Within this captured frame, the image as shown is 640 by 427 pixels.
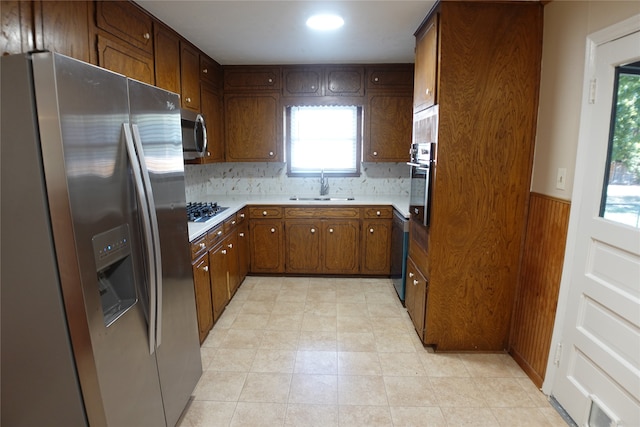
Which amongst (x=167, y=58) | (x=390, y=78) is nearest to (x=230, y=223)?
(x=167, y=58)

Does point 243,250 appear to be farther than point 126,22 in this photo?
Yes

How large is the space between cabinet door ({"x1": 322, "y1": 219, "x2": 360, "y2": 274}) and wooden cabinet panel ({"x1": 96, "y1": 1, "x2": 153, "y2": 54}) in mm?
2330

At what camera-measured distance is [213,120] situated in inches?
146

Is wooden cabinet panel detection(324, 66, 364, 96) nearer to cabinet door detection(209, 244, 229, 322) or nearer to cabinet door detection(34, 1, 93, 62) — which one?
cabinet door detection(209, 244, 229, 322)

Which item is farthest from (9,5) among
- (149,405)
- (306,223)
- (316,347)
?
(306,223)

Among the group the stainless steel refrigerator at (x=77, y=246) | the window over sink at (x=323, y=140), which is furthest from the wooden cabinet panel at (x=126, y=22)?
the window over sink at (x=323, y=140)

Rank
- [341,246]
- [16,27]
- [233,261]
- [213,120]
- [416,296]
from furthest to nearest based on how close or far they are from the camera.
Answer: [341,246]
[213,120]
[233,261]
[416,296]
[16,27]

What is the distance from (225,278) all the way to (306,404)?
1.46 meters

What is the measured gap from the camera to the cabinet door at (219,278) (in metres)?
2.84

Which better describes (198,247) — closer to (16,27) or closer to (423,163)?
(16,27)

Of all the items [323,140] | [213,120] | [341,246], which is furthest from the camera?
[323,140]

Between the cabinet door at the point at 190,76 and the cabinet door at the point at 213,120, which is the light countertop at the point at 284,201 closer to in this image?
the cabinet door at the point at 213,120

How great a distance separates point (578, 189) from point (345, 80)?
266 centimetres

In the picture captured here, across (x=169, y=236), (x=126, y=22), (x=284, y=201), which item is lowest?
(x=284, y=201)
